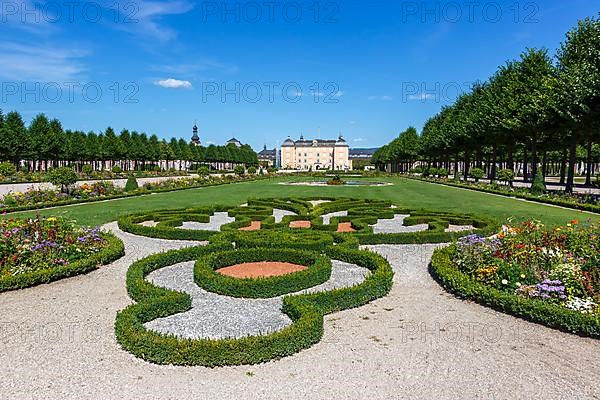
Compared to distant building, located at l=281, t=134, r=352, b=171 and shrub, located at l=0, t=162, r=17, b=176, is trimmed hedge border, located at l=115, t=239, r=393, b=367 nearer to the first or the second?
shrub, located at l=0, t=162, r=17, b=176

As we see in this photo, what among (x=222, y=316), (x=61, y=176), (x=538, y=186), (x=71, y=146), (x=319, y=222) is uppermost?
(x=71, y=146)

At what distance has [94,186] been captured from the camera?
72.6 feet

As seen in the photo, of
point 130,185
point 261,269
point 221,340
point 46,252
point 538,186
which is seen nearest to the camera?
point 221,340

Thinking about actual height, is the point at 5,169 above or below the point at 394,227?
above

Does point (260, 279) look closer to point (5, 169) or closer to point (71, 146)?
point (5, 169)

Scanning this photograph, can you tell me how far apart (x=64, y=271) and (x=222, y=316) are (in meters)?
3.31

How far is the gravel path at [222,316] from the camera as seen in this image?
5012 millimetres

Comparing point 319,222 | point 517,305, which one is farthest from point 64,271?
point 517,305

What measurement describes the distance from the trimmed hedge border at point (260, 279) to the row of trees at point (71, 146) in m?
41.3

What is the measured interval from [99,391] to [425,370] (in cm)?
291

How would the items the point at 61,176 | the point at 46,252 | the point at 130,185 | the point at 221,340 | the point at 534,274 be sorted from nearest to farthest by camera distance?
the point at 221,340 → the point at 534,274 → the point at 46,252 → the point at 61,176 → the point at 130,185

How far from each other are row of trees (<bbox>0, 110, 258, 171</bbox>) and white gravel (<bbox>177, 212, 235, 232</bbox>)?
35.8 meters

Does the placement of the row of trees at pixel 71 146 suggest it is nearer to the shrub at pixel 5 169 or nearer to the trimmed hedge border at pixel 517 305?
the shrub at pixel 5 169

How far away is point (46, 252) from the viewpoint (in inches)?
290
